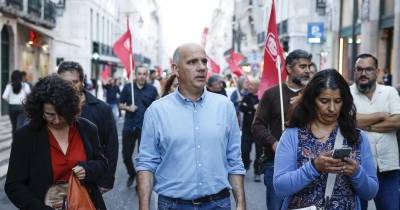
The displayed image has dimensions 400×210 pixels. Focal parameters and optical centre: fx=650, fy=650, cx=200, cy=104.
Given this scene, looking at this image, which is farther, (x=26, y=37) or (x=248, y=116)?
(x=26, y=37)

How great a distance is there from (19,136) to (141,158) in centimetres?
76

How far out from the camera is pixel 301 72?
5805 millimetres

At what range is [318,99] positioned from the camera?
12.0 feet

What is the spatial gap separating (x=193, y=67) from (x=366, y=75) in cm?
212

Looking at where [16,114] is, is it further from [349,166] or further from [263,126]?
[349,166]

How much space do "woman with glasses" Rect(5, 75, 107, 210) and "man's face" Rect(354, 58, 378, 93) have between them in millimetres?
2520

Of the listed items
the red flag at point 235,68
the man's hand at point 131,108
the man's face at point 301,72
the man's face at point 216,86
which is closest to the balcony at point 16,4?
the red flag at point 235,68

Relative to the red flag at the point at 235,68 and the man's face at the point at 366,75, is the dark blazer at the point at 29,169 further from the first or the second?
the red flag at the point at 235,68

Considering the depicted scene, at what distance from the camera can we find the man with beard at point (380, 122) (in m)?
5.35

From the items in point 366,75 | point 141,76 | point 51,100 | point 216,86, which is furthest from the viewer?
point 216,86

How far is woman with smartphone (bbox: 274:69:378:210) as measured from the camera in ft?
11.5

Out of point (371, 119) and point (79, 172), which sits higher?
point (371, 119)

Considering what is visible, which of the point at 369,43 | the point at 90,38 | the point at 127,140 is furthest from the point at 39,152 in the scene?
the point at 90,38

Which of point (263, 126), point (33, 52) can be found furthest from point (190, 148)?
point (33, 52)
